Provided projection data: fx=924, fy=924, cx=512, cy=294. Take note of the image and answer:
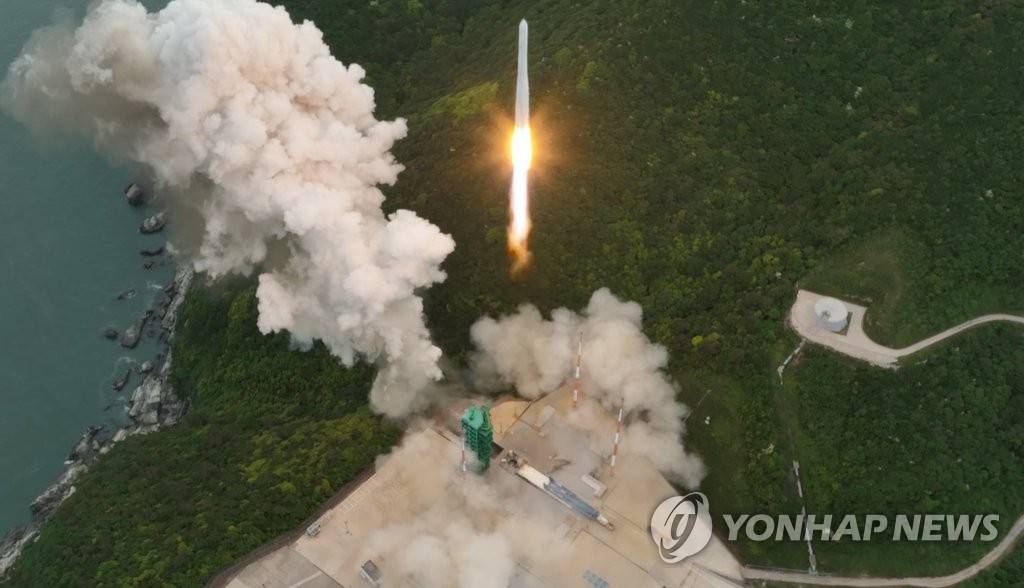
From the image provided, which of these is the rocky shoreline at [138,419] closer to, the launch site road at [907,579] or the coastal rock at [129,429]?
the coastal rock at [129,429]

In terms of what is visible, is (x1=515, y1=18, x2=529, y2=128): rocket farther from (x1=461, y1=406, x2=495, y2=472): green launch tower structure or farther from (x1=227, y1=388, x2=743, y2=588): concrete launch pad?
(x1=227, y1=388, x2=743, y2=588): concrete launch pad

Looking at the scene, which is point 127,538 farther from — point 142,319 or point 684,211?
point 684,211

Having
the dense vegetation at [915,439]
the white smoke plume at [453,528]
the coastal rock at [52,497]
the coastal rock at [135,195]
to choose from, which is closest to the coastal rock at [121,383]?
the coastal rock at [52,497]

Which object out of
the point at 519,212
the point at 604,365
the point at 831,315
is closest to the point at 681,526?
the point at 604,365

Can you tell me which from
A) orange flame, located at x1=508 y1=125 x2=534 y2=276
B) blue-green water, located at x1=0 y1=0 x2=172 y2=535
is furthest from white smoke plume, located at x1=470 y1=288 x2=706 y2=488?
blue-green water, located at x1=0 y1=0 x2=172 y2=535

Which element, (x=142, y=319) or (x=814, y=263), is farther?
(x=142, y=319)

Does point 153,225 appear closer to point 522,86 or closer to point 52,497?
point 52,497

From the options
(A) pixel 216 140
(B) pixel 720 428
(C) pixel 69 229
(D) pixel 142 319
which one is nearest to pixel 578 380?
(B) pixel 720 428
